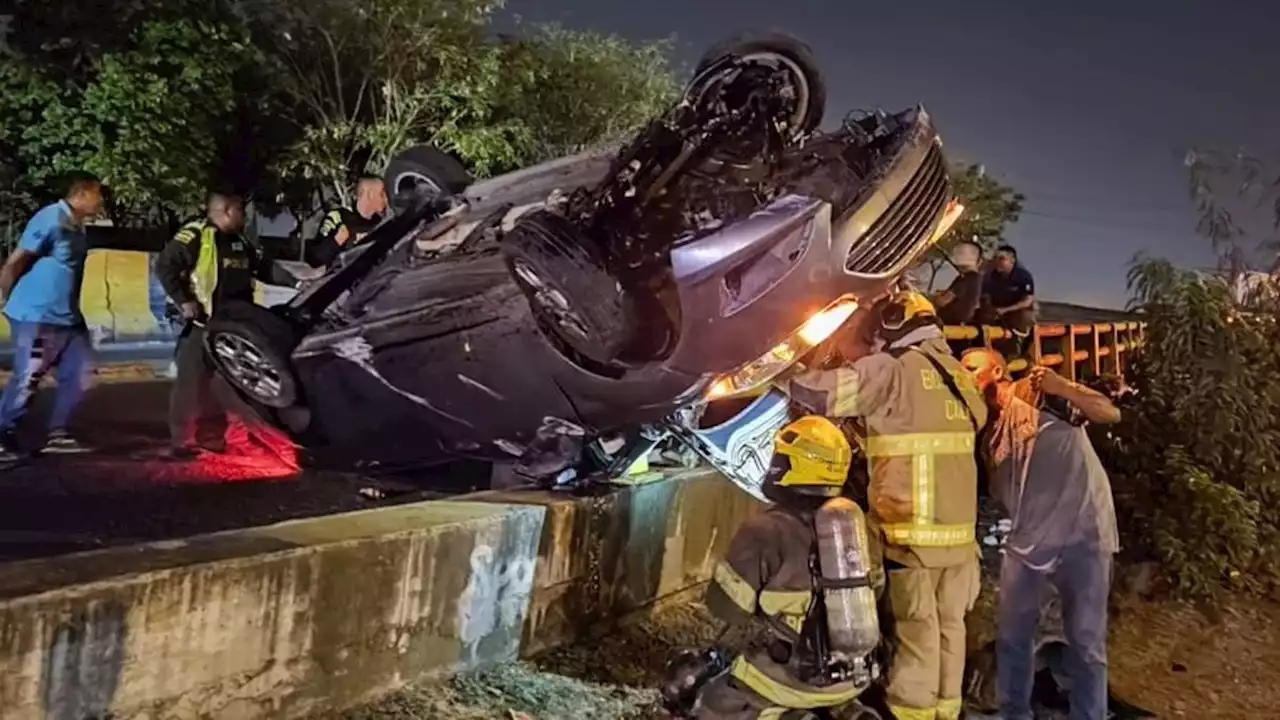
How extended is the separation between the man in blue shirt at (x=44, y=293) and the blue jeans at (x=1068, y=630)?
4576mm

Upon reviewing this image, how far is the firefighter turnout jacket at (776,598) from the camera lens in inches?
146

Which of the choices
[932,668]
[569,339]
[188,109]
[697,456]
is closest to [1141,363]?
[697,456]

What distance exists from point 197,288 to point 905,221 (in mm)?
3479

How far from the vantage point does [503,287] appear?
4.58m

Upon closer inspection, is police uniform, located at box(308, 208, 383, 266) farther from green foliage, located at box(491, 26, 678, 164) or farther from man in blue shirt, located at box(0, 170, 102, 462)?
green foliage, located at box(491, 26, 678, 164)

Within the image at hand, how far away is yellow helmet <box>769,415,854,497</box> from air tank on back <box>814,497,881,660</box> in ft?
0.58

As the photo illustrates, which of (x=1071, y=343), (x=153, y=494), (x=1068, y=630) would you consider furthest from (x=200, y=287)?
(x=1071, y=343)

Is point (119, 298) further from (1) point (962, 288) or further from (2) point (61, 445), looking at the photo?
(1) point (962, 288)

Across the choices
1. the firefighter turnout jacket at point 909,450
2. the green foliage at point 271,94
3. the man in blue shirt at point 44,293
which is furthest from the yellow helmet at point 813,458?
the green foliage at point 271,94

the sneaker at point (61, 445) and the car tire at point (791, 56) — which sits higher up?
the car tire at point (791, 56)

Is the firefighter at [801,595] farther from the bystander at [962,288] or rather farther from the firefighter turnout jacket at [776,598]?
the bystander at [962,288]

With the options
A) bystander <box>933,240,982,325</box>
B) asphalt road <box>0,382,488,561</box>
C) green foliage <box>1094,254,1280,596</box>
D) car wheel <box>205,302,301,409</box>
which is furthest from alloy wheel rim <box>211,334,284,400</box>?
green foliage <box>1094,254,1280,596</box>

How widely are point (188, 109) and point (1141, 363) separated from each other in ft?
54.8

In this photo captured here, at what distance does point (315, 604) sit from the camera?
3650 mm
